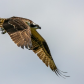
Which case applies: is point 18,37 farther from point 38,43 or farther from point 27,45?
point 38,43

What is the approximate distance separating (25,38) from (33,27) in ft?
12.8

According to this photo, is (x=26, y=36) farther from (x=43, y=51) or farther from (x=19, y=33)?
(x=43, y=51)

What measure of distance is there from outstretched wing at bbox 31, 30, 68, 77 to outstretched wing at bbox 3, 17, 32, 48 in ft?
14.5

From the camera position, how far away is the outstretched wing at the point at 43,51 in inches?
875

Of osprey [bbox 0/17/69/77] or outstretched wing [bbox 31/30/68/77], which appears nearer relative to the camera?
osprey [bbox 0/17/69/77]

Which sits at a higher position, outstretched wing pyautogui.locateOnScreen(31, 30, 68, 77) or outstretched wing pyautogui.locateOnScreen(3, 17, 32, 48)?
outstretched wing pyautogui.locateOnScreen(3, 17, 32, 48)

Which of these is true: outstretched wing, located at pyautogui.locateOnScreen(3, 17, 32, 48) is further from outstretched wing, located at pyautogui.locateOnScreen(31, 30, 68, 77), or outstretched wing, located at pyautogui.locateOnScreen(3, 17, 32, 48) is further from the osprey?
outstretched wing, located at pyautogui.locateOnScreen(31, 30, 68, 77)

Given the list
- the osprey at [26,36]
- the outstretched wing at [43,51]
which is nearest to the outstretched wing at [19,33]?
the osprey at [26,36]

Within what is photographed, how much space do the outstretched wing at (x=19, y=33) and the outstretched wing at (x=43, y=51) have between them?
4408mm

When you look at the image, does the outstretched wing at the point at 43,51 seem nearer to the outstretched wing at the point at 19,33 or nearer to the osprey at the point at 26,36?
the osprey at the point at 26,36

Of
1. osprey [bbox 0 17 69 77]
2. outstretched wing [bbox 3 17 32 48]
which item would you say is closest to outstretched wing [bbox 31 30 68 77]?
osprey [bbox 0 17 69 77]

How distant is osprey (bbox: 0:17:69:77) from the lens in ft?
53.4

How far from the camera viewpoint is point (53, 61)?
76.2ft

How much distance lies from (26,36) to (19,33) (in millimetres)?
396
